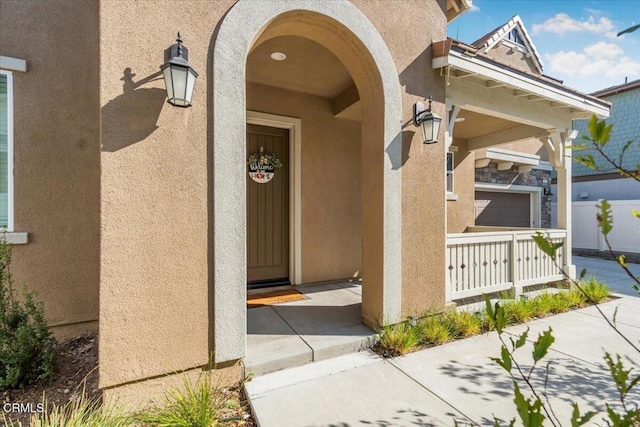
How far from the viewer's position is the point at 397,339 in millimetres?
3348

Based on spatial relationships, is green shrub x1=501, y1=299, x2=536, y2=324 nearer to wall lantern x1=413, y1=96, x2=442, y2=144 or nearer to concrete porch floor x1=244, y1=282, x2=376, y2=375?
concrete porch floor x1=244, y1=282, x2=376, y2=375

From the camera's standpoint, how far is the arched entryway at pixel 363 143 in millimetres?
2770

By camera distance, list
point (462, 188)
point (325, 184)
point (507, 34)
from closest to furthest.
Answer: point (325, 184)
point (462, 188)
point (507, 34)

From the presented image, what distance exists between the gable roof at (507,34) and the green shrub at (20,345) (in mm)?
11349

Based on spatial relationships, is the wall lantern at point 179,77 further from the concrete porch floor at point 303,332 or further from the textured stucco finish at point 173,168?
the concrete porch floor at point 303,332

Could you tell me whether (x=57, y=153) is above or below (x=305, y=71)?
below

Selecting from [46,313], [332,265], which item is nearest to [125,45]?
[46,313]

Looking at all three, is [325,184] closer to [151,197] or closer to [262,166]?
[262,166]

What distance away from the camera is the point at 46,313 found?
3.46 m

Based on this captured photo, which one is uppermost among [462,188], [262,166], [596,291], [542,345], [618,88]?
[618,88]

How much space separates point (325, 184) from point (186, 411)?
3929 mm

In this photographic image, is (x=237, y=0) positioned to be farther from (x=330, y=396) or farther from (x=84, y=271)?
(x=330, y=396)

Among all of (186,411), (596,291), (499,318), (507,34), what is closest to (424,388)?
(499,318)

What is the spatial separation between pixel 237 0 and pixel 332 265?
4.17 m
